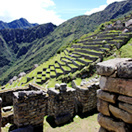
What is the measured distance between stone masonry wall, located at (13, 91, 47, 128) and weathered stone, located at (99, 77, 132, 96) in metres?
3.78

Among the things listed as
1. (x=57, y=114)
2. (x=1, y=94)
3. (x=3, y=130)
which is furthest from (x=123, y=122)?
(x=1, y=94)

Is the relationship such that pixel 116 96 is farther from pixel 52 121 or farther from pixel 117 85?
pixel 52 121

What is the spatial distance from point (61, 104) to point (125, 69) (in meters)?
5.13

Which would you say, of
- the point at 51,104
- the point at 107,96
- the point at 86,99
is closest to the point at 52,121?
the point at 51,104

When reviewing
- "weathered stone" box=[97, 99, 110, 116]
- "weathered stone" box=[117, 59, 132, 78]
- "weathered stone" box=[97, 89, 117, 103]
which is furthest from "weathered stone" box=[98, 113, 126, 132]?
"weathered stone" box=[117, 59, 132, 78]

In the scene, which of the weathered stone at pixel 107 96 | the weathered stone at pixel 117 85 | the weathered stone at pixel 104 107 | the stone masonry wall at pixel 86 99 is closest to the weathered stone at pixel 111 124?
the weathered stone at pixel 104 107

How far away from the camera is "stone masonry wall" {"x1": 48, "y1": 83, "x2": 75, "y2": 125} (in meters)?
6.95

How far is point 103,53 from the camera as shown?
21.4 metres

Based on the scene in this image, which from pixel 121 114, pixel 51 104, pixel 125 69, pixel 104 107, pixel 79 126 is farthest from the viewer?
pixel 51 104

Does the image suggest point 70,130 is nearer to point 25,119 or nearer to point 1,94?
point 25,119

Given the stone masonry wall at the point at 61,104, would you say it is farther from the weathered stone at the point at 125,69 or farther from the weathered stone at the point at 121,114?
the weathered stone at the point at 125,69

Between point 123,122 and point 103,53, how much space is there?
64.2 ft

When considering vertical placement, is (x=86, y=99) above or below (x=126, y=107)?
below

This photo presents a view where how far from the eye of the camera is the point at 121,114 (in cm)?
273
